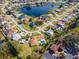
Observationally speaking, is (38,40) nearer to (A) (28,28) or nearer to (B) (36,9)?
(A) (28,28)

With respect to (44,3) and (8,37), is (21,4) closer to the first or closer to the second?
(44,3)

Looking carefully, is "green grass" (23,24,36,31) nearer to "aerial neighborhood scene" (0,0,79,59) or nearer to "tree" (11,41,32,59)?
"aerial neighborhood scene" (0,0,79,59)

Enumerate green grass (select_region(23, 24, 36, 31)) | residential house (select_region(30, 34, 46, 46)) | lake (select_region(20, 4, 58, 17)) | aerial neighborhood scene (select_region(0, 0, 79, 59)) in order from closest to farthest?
aerial neighborhood scene (select_region(0, 0, 79, 59))
residential house (select_region(30, 34, 46, 46))
green grass (select_region(23, 24, 36, 31))
lake (select_region(20, 4, 58, 17))

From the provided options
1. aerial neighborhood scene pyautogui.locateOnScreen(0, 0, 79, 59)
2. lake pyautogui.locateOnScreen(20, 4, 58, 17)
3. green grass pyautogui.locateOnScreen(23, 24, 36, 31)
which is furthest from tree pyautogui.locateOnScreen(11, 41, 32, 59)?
lake pyautogui.locateOnScreen(20, 4, 58, 17)

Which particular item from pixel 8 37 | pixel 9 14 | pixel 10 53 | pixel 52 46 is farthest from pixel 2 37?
pixel 9 14

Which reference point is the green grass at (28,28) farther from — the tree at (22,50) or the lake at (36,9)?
the tree at (22,50)

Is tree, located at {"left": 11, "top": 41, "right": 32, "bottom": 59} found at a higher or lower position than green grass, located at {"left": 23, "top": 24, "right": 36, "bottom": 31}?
higher

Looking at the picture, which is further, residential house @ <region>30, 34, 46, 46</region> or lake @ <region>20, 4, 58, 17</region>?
lake @ <region>20, 4, 58, 17</region>
